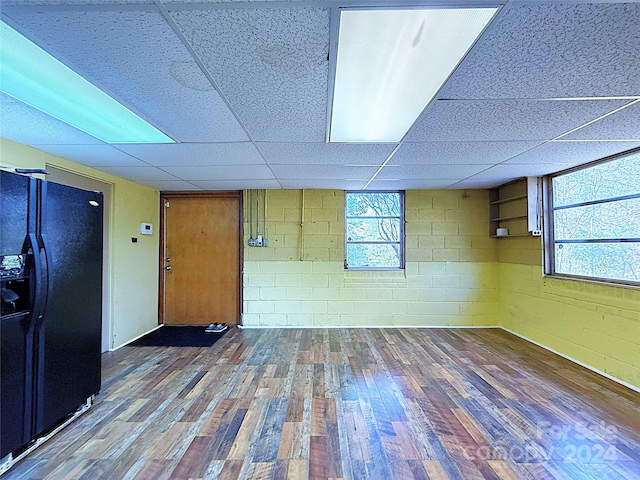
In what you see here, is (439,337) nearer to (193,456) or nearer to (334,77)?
(193,456)

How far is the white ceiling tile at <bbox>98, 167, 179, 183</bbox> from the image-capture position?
3.61m

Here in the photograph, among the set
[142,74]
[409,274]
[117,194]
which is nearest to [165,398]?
[142,74]

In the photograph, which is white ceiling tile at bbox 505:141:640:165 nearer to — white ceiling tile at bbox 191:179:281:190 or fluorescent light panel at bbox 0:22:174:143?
white ceiling tile at bbox 191:179:281:190

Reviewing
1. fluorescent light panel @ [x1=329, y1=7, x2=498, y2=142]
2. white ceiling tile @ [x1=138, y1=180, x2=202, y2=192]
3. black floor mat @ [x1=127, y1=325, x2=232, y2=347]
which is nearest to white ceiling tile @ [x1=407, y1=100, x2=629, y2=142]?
fluorescent light panel @ [x1=329, y1=7, x2=498, y2=142]

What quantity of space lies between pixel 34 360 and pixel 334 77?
98.2 inches

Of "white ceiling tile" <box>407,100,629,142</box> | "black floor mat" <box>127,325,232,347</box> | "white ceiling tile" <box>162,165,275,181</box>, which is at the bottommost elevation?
"black floor mat" <box>127,325,232,347</box>

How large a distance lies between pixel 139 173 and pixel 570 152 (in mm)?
4604

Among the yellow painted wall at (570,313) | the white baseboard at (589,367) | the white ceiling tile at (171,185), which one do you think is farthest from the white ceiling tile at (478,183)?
the white ceiling tile at (171,185)

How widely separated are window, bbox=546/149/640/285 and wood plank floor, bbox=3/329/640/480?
110 cm

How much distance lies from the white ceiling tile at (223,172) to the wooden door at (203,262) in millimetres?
1047

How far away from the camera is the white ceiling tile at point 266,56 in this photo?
4.06 ft

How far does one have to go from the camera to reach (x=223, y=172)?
12.5ft

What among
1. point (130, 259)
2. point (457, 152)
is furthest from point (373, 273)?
point (130, 259)

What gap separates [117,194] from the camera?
4062 mm
